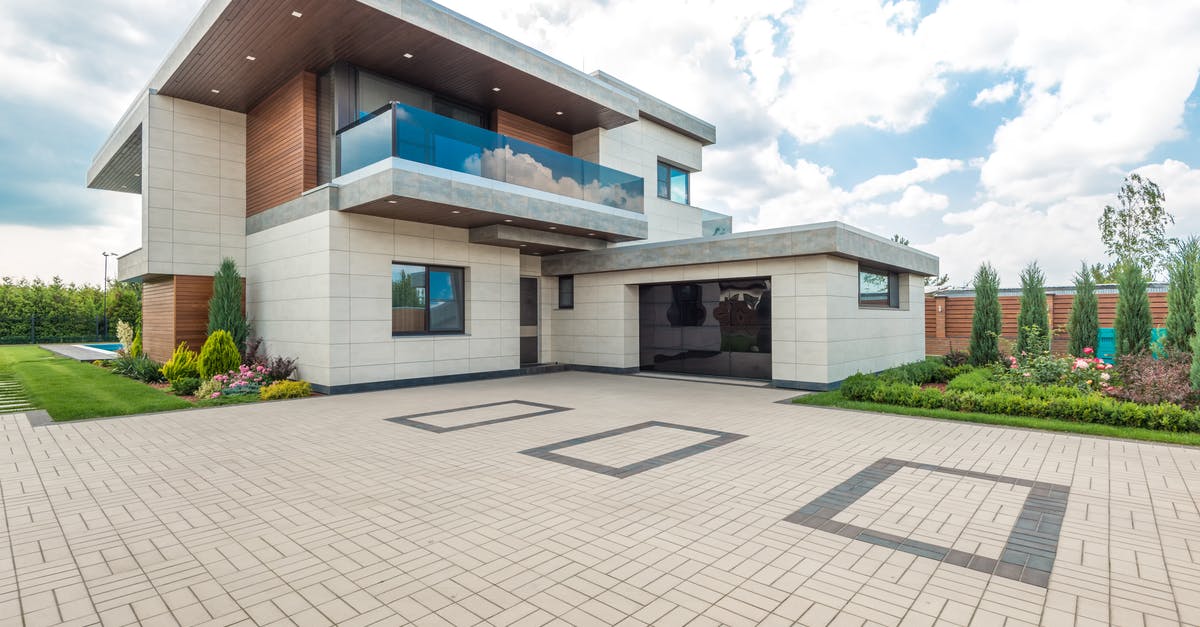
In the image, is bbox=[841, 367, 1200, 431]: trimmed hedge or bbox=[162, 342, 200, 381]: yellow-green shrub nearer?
bbox=[841, 367, 1200, 431]: trimmed hedge

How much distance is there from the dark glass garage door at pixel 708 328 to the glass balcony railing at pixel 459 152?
12.5 ft

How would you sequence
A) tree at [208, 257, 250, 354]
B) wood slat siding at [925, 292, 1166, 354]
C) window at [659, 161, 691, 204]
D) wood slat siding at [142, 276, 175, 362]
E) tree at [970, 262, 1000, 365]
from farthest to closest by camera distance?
window at [659, 161, 691, 204]
wood slat siding at [925, 292, 1166, 354]
tree at [970, 262, 1000, 365]
wood slat siding at [142, 276, 175, 362]
tree at [208, 257, 250, 354]

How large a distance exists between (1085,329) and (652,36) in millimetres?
14345

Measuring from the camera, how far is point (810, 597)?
329 cm

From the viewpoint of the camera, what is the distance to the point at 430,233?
558 inches

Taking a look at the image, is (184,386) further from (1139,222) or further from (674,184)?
(1139,222)

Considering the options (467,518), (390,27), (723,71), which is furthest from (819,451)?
(723,71)

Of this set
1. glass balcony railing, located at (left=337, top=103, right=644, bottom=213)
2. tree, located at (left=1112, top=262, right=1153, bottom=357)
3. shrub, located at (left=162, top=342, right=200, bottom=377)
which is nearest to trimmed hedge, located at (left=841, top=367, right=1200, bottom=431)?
tree, located at (left=1112, top=262, right=1153, bottom=357)

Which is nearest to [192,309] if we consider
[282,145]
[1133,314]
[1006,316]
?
[282,145]

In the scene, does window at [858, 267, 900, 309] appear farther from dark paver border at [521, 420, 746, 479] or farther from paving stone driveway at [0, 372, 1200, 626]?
dark paver border at [521, 420, 746, 479]

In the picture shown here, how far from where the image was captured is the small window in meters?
18.4

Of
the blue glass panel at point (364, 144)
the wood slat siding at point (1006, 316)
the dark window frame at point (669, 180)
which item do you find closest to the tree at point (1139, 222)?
the wood slat siding at point (1006, 316)

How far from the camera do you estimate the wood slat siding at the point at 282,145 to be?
13.2 meters

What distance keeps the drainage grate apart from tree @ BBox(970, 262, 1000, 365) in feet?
75.1
